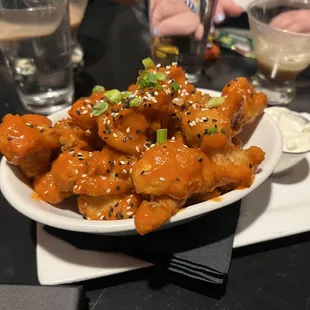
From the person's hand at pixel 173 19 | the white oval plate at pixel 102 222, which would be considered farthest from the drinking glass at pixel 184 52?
the white oval plate at pixel 102 222

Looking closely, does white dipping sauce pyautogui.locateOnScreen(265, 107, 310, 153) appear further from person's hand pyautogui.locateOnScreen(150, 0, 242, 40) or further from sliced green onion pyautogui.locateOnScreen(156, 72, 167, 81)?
person's hand pyautogui.locateOnScreen(150, 0, 242, 40)

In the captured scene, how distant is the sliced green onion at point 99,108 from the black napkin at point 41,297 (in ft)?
1.48

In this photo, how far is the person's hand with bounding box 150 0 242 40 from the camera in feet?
6.32

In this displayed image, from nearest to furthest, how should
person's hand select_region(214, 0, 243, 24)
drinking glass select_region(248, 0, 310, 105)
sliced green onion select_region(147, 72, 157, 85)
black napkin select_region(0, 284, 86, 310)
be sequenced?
black napkin select_region(0, 284, 86, 310) < sliced green onion select_region(147, 72, 157, 85) < drinking glass select_region(248, 0, 310, 105) < person's hand select_region(214, 0, 243, 24)

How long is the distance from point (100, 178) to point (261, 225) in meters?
0.51

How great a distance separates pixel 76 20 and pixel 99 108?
3.86 ft

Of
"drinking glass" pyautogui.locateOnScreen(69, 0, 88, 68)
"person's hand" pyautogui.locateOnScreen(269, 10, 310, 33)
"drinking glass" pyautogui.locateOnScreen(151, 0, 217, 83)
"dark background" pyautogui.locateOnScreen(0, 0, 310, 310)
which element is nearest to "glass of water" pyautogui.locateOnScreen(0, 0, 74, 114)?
"drinking glass" pyautogui.locateOnScreen(69, 0, 88, 68)

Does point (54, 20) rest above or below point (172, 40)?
above

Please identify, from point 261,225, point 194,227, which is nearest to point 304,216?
point 261,225

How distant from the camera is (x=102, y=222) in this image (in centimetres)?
97

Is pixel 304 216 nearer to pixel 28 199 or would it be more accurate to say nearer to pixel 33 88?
pixel 28 199

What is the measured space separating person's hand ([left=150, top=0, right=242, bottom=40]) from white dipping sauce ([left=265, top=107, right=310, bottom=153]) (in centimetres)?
66

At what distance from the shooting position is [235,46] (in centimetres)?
223

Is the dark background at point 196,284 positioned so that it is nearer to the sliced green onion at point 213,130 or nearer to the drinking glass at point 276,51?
the sliced green onion at point 213,130
